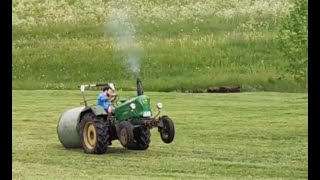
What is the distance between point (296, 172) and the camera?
6.44 m

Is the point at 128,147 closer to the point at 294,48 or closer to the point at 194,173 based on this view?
the point at 194,173

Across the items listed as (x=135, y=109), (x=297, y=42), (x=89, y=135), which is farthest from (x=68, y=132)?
(x=297, y=42)

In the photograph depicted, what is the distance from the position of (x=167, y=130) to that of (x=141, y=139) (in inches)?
5.2

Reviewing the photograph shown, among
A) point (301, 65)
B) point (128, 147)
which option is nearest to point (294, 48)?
point (301, 65)

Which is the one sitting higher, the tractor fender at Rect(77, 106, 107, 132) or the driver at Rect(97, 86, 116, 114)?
the driver at Rect(97, 86, 116, 114)

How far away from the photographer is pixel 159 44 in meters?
6.77

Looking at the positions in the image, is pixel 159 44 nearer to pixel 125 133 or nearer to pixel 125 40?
pixel 125 40

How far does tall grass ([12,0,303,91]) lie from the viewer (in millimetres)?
6680

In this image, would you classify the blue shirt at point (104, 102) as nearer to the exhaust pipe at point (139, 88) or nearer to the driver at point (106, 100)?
the driver at point (106, 100)

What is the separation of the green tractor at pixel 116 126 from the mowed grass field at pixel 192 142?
0.14ft

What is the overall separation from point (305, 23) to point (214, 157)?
0.82 metres

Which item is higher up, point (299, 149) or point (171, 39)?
point (171, 39)

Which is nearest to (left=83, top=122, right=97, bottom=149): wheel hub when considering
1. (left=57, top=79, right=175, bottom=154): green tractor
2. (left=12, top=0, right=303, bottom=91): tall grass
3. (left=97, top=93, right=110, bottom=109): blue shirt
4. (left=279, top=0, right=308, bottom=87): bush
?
(left=57, top=79, right=175, bottom=154): green tractor

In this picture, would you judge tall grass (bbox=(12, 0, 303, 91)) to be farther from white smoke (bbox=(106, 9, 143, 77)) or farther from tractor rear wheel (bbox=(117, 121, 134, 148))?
tractor rear wheel (bbox=(117, 121, 134, 148))
